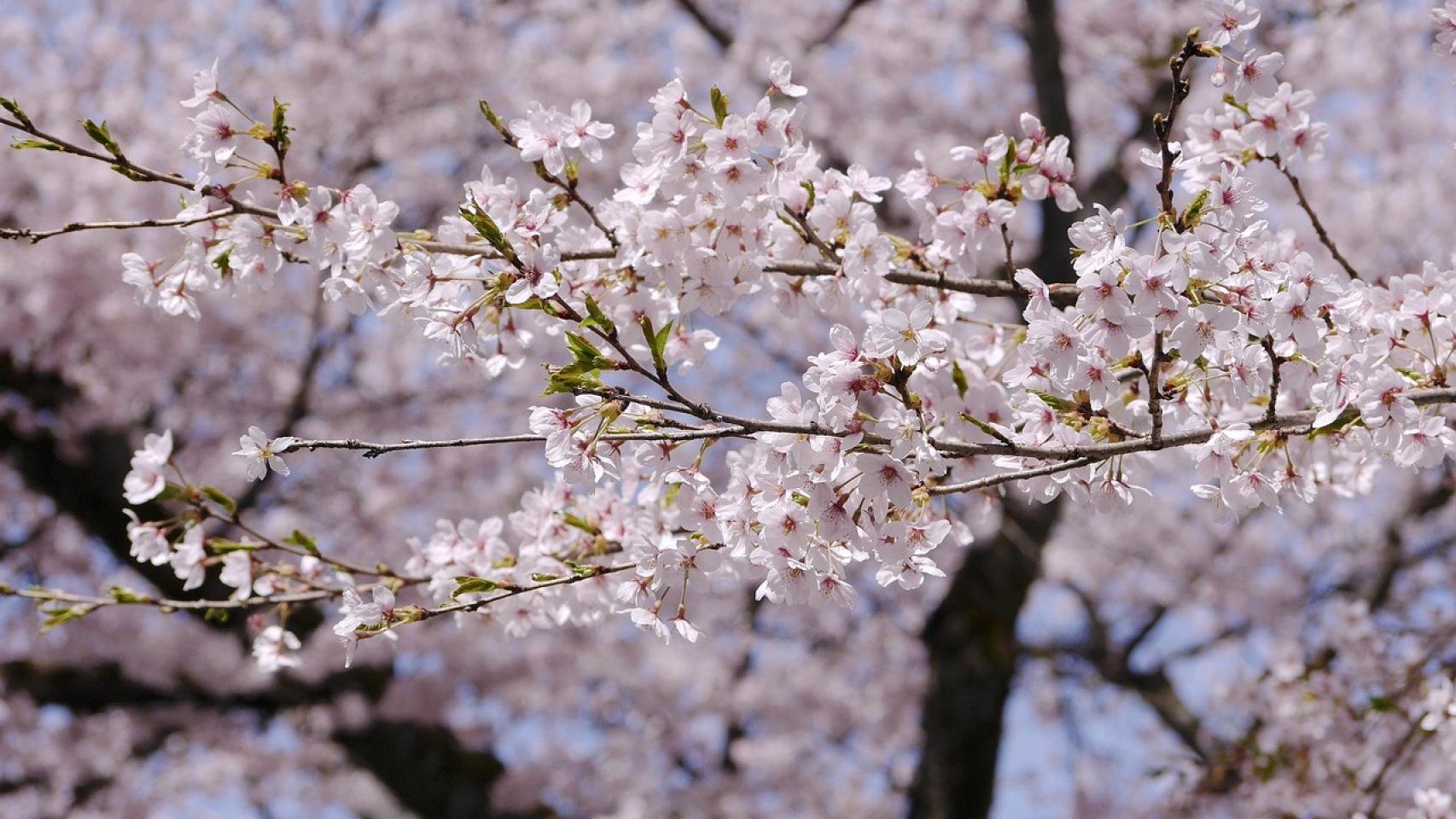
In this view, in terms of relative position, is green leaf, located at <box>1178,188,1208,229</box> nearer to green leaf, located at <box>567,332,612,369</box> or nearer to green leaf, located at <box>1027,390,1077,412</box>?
green leaf, located at <box>1027,390,1077,412</box>

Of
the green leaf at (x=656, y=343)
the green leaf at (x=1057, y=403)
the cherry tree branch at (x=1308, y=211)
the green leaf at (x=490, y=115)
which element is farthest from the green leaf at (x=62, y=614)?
the cherry tree branch at (x=1308, y=211)

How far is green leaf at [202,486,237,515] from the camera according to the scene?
8.39 ft

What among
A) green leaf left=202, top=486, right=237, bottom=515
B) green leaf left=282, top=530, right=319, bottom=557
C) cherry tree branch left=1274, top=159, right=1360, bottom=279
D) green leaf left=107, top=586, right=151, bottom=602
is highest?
cherry tree branch left=1274, top=159, right=1360, bottom=279

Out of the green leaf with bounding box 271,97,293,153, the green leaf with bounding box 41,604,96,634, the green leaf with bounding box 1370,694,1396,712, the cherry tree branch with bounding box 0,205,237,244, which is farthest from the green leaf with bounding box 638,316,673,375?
the green leaf with bounding box 1370,694,1396,712

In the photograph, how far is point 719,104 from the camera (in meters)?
2.19

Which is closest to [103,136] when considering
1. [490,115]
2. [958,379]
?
[490,115]

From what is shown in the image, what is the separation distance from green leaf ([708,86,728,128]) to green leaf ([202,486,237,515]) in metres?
1.39

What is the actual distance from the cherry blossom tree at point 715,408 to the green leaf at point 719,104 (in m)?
0.02

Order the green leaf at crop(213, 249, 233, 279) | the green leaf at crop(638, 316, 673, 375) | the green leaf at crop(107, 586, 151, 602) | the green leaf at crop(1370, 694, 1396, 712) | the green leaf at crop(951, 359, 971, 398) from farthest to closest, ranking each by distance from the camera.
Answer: the green leaf at crop(1370, 694, 1396, 712), the green leaf at crop(107, 586, 151, 602), the green leaf at crop(213, 249, 233, 279), the green leaf at crop(951, 359, 971, 398), the green leaf at crop(638, 316, 673, 375)

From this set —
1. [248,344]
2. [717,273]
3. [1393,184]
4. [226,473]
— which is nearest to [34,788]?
[226,473]

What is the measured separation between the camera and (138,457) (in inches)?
104

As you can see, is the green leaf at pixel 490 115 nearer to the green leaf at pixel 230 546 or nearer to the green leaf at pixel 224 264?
the green leaf at pixel 224 264

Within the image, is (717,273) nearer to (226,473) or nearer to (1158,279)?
(1158,279)

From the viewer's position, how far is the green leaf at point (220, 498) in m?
2.56
